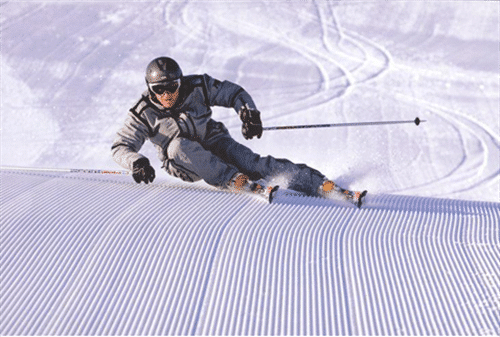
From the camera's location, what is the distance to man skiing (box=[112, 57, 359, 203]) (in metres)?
4.67

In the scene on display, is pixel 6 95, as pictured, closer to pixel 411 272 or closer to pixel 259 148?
pixel 259 148

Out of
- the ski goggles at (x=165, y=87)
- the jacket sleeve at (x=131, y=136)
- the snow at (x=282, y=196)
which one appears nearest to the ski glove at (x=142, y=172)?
the snow at (x=282, y=196)

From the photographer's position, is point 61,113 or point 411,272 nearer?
point 411,272

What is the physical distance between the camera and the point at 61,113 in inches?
340

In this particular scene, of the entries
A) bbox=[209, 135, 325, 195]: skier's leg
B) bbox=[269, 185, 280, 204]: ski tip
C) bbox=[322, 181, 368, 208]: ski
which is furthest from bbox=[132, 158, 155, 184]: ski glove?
bbox=[322, 181, 368, 208]: ski

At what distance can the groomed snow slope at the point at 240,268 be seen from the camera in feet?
9.53

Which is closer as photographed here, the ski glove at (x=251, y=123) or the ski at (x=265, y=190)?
the ski at (x=265, y=190)

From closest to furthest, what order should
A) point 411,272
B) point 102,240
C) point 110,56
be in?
point 411,272 < point 102,240 < point 110,56

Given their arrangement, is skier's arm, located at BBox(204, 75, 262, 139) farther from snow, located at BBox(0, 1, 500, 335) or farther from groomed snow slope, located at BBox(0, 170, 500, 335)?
groomed snow slope, located at BBox(0, 170, 500, 335)

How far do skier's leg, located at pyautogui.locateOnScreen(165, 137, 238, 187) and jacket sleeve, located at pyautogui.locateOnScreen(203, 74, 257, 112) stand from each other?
447 mm

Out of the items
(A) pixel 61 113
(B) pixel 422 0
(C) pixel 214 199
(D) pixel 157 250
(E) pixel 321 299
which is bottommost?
(E) pixel 321 299

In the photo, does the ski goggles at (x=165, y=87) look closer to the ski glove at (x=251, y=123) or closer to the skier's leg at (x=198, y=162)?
the skier's leg at (x=198, y=162)

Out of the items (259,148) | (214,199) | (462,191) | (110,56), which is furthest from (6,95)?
(462,191)

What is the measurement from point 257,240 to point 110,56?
719cm
